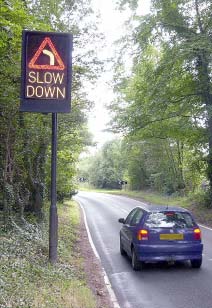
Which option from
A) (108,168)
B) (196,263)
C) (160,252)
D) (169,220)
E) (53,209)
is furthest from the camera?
(108,168)

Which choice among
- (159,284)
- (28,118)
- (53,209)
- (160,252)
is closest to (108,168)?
(28,118)

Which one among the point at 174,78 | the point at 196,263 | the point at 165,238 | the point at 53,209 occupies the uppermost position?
the point at 174,78

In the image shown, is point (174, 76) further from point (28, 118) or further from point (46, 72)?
point (46, 72)

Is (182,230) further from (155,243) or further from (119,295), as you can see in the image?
(119,295)

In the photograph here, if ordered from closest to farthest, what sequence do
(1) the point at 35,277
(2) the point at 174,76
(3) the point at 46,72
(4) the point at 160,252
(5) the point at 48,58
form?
(1) the point at 35,277 < (3) the point at 46,72 < (5) the point at 48,58 < (4) the point at 160,252 < (2) the point at 174,76

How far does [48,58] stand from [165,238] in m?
Result: 5.13

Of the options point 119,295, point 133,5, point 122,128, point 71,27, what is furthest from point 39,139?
point 133,5

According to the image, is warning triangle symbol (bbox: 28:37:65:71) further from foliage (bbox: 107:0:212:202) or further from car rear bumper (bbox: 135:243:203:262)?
foliage (bbox: 107:0:212:202)

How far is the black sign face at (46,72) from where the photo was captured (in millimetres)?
8492

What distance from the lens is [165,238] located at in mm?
10594

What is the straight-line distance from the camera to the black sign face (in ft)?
27.9

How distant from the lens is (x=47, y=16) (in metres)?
14.1

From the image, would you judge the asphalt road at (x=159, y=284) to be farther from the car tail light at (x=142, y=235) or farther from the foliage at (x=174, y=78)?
the foliage at (x=174, y=78)

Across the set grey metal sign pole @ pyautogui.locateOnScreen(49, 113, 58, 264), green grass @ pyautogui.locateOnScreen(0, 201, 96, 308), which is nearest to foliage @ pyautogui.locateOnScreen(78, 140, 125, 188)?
green grass @ pyautogui.locateOnScreen(0, 201, 96, 308)
